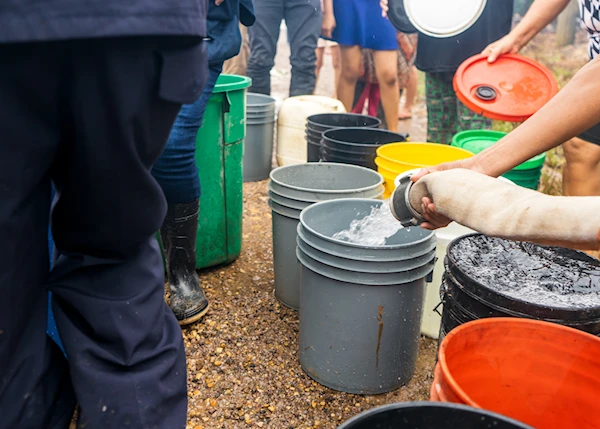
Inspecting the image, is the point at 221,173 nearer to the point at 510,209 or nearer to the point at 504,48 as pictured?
the point at 504,48

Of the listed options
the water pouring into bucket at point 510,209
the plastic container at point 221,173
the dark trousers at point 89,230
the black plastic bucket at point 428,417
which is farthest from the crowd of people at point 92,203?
the plastic container at point 221,173

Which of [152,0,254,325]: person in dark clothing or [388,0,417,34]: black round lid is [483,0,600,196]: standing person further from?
[152,0,254,325]: person in dark clothing

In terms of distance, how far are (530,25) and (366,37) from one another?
6.27ft

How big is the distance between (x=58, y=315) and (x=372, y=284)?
1128 millimetres

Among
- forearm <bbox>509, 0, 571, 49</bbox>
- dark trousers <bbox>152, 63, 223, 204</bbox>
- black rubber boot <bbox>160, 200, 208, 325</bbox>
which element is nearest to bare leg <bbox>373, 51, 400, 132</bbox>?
forearm <bbox>509, 0, 571, 49</bbox>

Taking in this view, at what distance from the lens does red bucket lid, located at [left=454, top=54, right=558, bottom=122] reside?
282cm

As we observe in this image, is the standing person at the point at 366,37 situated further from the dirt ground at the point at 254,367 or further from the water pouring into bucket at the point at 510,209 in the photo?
the water pouring into bucket at the point at 510,209

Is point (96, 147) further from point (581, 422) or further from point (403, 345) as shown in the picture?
point (403, 345)

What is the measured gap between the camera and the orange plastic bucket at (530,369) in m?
1.38

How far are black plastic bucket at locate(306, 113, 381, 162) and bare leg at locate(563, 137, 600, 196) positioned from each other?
3.81ft

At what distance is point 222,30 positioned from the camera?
223 centimetres

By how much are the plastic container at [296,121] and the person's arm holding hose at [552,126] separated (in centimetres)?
243

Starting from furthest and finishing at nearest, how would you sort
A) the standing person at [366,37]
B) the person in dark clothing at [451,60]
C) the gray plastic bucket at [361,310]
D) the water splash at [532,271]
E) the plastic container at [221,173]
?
the standing person at [366,37] → the person in dark clothing at [451,60] → the plastic container at [221,173] → the gray plastic bucket at [361,310] → the water splash at [532,271]

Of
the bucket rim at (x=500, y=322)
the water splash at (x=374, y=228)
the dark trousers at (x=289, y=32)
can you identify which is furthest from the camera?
the dark trousers at (x=289, y=32)
